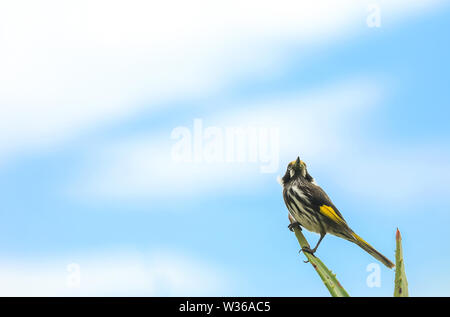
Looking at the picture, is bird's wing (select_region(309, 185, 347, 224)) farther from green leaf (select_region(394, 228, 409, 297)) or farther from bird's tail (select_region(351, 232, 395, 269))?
green leaf (select_region(394, 228, 409, 297))

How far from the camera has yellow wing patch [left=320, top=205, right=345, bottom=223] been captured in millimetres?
7293

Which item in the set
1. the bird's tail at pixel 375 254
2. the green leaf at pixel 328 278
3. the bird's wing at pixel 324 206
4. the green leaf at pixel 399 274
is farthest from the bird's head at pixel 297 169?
the green leaf at pixel 399 274

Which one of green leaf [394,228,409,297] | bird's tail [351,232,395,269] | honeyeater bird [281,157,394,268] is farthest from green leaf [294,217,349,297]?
honeyeater bird [281,157,394,268]

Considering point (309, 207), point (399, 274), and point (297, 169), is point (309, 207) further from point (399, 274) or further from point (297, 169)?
point (399, 274)

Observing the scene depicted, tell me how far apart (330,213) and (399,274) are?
3429 millimetres

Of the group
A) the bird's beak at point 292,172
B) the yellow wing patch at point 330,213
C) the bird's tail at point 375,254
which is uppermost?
the bird's beak at point 292,172

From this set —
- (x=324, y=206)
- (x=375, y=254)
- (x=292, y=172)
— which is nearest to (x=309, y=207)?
(x=324, y=206)

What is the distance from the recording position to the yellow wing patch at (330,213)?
23.9ft

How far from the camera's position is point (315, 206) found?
7.41 metres

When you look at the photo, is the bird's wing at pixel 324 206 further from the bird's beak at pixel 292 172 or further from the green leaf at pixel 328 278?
the green leaf at pixel 328 278
